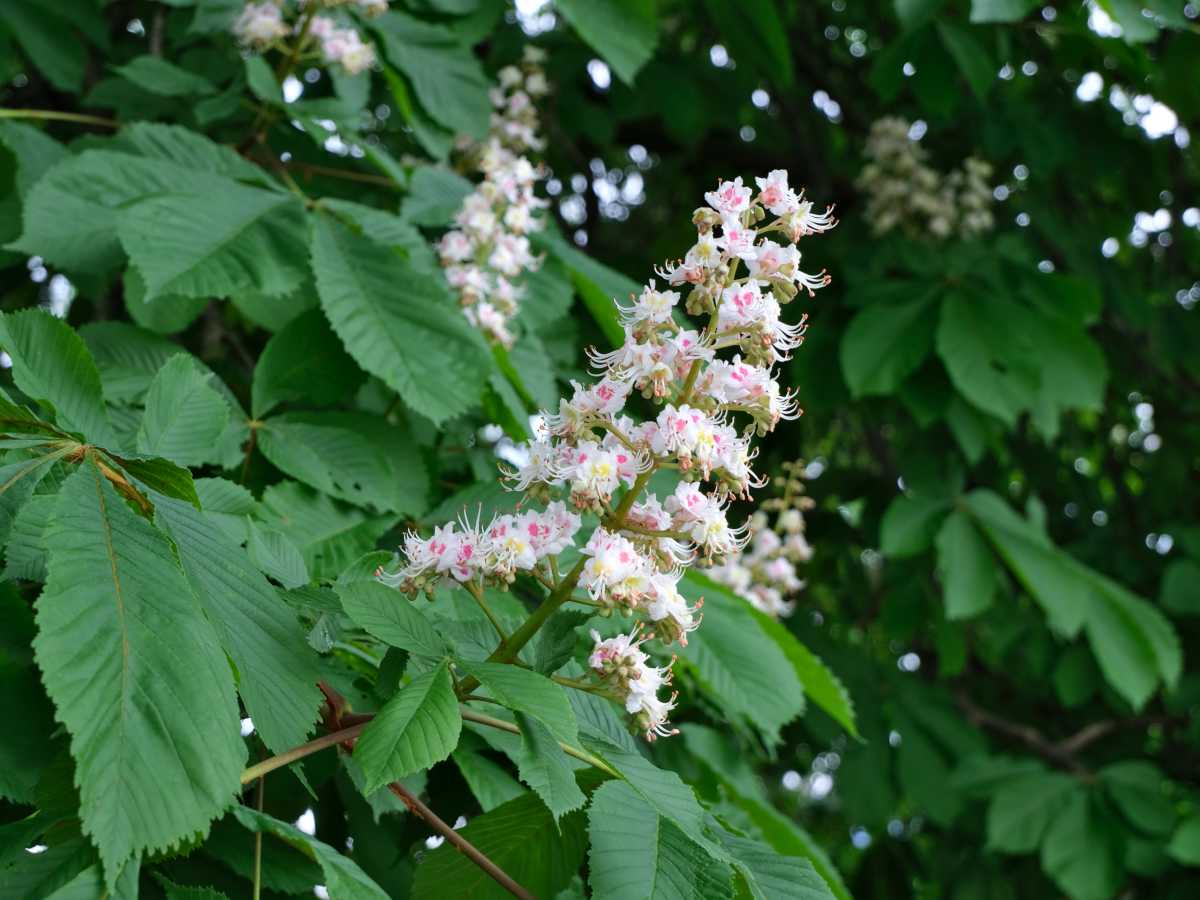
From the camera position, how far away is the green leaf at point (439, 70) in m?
2.34

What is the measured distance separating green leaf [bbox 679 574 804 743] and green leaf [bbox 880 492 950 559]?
145cm

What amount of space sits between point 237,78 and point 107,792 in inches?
63.1

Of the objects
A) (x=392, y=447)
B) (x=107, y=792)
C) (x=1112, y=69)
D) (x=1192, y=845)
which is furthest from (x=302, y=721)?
(x=1112, y=69)

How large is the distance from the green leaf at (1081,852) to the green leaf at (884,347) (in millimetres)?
1158

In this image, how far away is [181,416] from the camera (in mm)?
1345

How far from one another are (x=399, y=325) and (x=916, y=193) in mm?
2020

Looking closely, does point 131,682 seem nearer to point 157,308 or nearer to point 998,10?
point 157,308

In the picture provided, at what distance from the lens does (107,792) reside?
32.0 inches

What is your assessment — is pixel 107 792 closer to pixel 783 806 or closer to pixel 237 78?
Answer: pixel 237 78

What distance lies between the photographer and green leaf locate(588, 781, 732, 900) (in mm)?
990

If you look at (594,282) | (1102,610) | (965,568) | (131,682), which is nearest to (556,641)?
(131,682)

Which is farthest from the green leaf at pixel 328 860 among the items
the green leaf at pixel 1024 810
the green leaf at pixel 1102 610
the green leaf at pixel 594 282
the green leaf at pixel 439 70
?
the green leaf at pixel 1024 810

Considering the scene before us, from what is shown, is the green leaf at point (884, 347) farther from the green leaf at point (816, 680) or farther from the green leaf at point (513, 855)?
the green leaf at point (513, 855)

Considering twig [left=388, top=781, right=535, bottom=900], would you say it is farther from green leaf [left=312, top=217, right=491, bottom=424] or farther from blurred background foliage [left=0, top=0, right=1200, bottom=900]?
blurred background foliage [left=0, top=0, right=1200, bottom=900]
